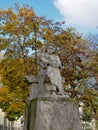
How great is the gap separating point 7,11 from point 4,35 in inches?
74.6

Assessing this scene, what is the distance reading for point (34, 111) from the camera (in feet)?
51.9

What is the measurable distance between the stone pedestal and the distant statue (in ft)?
1.59

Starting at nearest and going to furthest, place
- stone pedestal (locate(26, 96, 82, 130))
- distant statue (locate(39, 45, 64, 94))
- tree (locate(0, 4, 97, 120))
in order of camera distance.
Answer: stone pedestal (locate(26, 96, 82, 130))
distant statue (locate(39, 45, 64, 94))
tree (locate(0, 4, 97, 120))

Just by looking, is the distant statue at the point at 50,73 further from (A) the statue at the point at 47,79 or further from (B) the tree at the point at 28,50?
(B) the tree at the point at 28,50

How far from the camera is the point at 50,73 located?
16.0 meters

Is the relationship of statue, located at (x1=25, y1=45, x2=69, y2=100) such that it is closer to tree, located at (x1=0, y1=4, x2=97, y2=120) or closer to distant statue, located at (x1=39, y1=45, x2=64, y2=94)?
distant statue, located at (x1=39, y1=45, x2=64, y2=94)

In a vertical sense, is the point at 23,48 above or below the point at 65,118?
above

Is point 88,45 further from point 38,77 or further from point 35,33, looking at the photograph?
point 38,77

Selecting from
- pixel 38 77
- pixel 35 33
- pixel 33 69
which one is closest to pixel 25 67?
pixel 33 69

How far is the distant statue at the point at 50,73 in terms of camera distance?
1591cm

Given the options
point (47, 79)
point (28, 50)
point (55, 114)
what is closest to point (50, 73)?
point (47, 79)

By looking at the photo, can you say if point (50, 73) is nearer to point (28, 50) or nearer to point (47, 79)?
point (47, 79)

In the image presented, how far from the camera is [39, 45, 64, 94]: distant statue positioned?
15.9m

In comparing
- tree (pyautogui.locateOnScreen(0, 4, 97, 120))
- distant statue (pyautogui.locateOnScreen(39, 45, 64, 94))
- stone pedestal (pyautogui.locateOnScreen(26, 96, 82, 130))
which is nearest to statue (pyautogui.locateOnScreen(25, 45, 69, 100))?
distant statue (pyautogui.locateOnScreen(39, 45, 64, 94))
